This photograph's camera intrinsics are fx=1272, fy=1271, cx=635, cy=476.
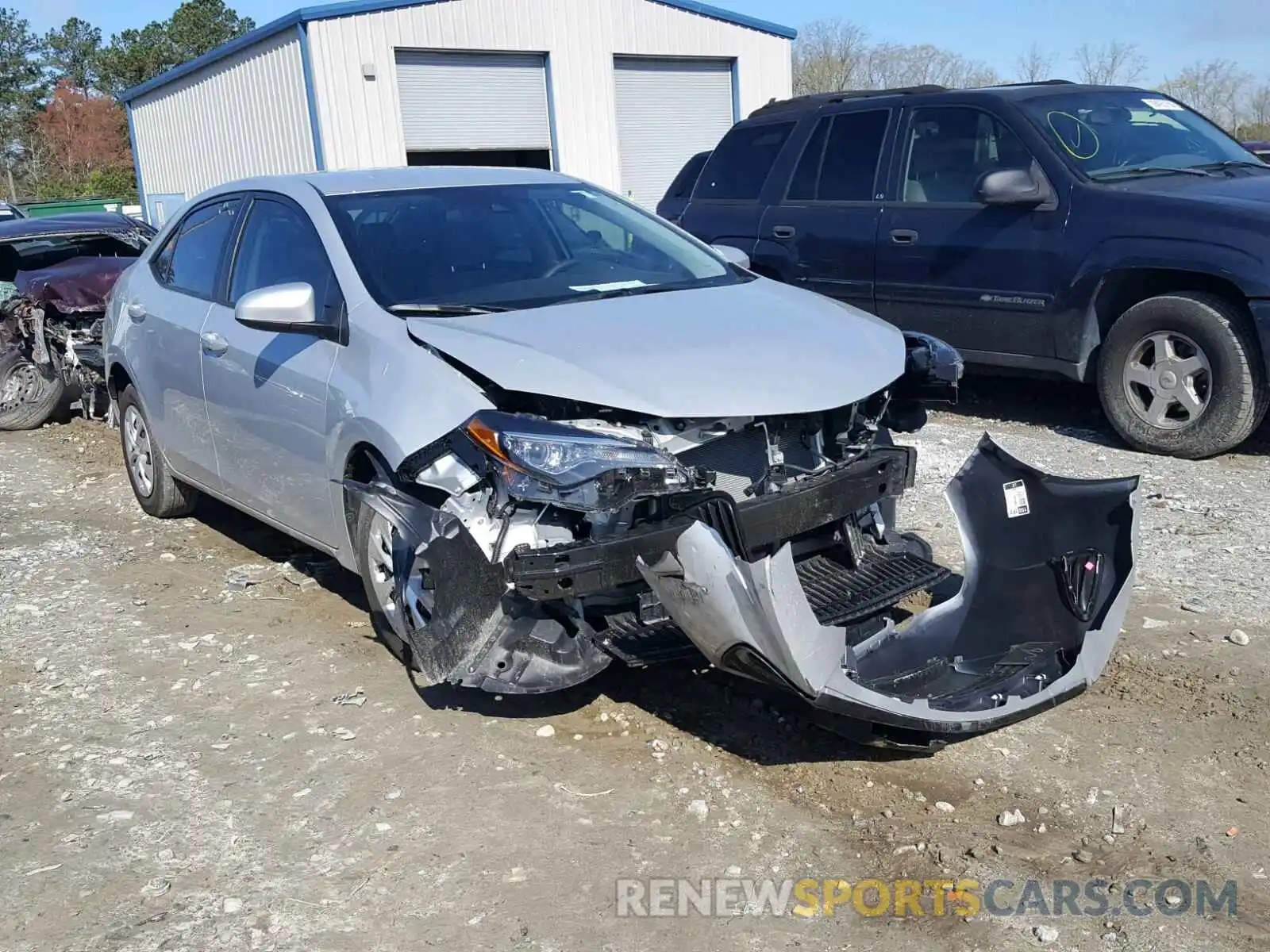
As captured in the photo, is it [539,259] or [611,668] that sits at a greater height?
[539,259]

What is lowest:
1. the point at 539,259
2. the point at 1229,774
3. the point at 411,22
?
the point at 1229,774

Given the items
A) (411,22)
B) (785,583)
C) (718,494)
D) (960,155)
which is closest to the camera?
(785,583)

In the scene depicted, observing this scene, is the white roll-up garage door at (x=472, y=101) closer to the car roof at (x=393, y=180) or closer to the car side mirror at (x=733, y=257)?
the car roof at (x=393, y=180)

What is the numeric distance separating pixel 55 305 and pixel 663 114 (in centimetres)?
1615

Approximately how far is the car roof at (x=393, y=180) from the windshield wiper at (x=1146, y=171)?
3.29 m

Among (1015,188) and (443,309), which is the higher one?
(1015,188)

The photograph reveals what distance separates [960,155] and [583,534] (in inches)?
198

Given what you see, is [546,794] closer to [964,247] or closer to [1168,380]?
[1168,380]

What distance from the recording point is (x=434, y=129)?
21094 mm

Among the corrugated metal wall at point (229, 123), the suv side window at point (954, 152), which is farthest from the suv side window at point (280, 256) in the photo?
the corrugated metal wall at point (229, 123)

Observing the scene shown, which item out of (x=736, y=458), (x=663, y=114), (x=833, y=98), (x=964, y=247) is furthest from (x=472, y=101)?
(x=736, y=458)

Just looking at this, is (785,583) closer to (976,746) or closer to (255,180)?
(976,746)

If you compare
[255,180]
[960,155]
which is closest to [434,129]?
[960,155]

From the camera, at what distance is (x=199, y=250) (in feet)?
20.0
